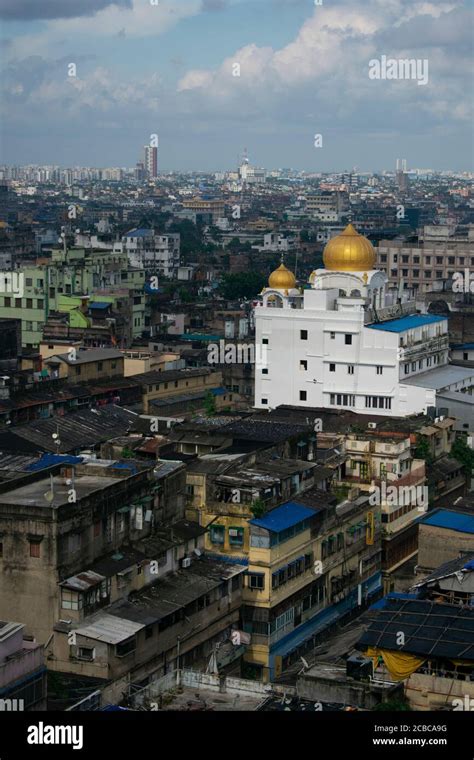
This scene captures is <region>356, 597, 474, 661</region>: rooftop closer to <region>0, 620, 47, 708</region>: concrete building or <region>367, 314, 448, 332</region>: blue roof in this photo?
<region>0, 620, 47, 708</region>: concrete building

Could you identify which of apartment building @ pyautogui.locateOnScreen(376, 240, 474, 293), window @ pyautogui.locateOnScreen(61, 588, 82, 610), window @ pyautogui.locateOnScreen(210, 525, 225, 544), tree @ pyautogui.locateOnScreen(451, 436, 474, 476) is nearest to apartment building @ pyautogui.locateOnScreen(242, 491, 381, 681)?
window @ pyautogui.locateOnScreen(210, 525, 225, 544)

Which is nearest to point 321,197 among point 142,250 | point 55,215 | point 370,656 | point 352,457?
point 55,215

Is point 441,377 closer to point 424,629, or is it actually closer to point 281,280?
point 281,280

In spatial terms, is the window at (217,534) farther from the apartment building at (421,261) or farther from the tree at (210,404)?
the apartment building at (421,261)

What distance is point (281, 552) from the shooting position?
24.0 metres

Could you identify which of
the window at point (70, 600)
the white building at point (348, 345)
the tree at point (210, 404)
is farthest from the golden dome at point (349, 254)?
the window at point (70, 600)

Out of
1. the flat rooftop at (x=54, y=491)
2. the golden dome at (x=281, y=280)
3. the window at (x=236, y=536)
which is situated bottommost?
the window at (x=236, y=536)

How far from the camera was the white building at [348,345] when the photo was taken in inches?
1495

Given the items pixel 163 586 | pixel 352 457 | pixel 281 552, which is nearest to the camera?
pixel 163 586

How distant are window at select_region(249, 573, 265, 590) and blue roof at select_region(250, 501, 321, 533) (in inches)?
29.7

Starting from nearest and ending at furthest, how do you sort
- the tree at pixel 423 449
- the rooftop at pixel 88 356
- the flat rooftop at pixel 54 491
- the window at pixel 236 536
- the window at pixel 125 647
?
the window at pixel 125 647 → the flat rooftop at pixel 54 491 → the window at pixel 236 536 → the tree at pixel 423 449 → the rooftop at pixel 88 356

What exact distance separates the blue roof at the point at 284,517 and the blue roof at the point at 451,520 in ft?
8.11
